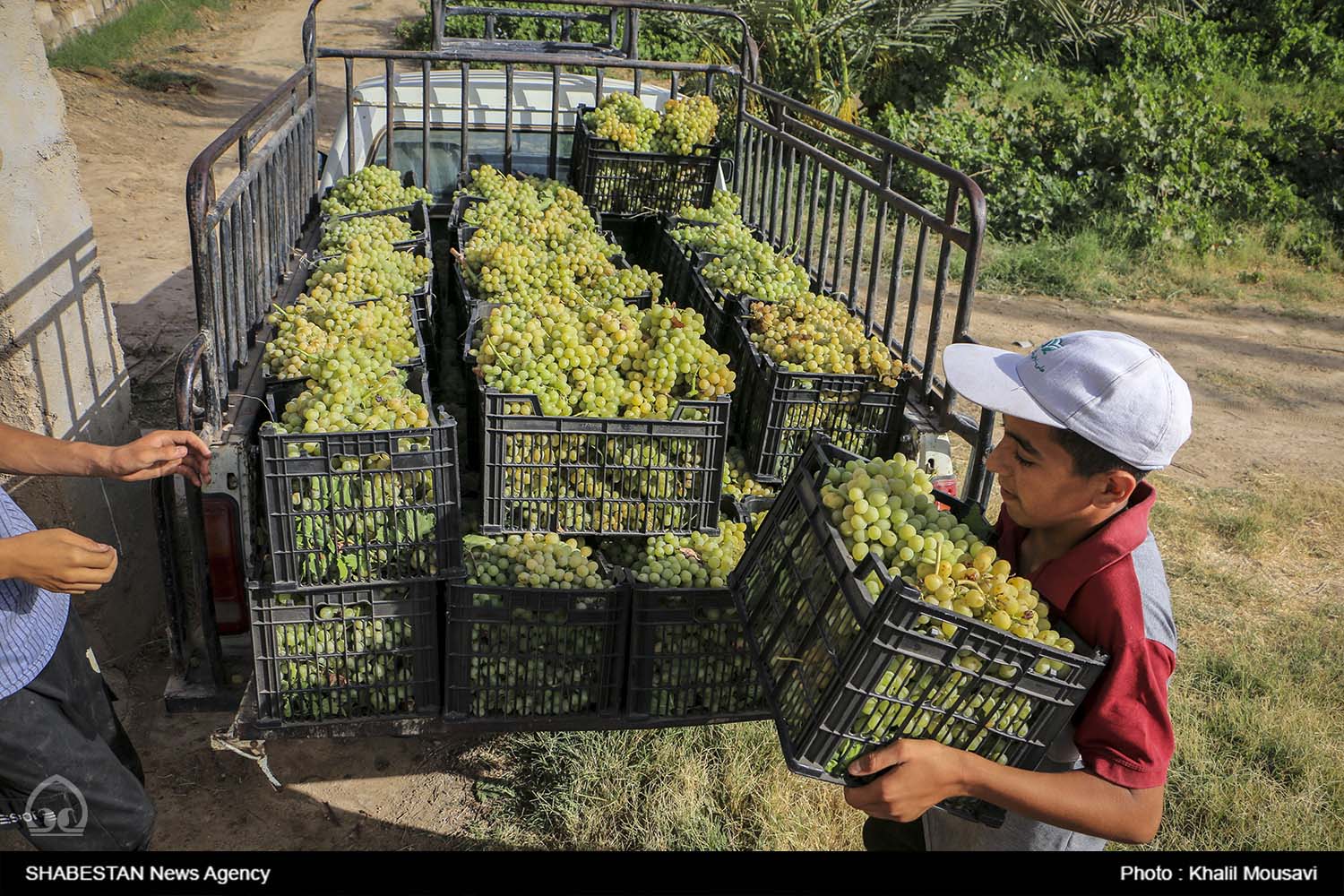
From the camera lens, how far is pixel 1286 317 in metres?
9.77

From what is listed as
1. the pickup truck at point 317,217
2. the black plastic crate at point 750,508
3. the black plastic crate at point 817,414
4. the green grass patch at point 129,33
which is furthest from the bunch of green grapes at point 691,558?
the green grass patch at point 129,33

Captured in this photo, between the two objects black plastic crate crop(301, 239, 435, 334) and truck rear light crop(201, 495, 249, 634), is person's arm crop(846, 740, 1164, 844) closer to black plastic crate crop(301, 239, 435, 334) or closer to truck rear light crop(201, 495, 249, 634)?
truck rear light crop(201, 495, 249, 634)

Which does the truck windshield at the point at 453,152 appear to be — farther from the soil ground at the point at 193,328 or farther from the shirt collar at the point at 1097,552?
the shirt collar at the point at 1097,552

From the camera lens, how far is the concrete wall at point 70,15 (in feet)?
48.5

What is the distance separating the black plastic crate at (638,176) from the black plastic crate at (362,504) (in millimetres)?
2880

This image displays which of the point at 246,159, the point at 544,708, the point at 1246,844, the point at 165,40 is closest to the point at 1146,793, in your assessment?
the point at 544,708

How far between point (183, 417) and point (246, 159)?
1367 mm

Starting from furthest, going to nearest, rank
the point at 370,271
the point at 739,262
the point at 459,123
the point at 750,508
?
the point at 459,123 < the point at 739,262 < the point at 370,271 < the point at 750,508

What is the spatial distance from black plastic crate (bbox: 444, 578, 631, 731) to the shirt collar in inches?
52.6

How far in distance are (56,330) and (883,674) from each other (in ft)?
10.3

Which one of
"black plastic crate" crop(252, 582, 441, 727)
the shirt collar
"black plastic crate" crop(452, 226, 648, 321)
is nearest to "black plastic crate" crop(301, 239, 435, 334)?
"black plastic crate" crop(452, 226, 648, 321)

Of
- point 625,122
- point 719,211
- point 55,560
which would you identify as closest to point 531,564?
point 55,560

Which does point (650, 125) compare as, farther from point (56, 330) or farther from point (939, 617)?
point (939, 617)

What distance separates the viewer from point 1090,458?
2.01 meters
